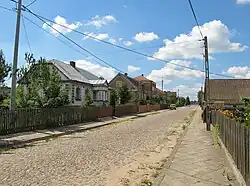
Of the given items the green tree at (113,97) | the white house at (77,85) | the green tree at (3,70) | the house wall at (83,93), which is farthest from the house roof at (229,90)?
the green tree at (3,70)

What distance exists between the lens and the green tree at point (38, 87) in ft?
81.1

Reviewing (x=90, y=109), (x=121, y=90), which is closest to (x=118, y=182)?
(x=90, y=109)

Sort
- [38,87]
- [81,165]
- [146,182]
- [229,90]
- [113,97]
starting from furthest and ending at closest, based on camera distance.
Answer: [229,90] → [113,97] → [38,87] → [81,165] → [146,182]

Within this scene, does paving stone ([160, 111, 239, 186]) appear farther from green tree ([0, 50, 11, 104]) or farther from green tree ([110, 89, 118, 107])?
green tree ([110, 89, 118, 107])

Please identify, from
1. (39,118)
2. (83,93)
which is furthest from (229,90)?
(39,118)

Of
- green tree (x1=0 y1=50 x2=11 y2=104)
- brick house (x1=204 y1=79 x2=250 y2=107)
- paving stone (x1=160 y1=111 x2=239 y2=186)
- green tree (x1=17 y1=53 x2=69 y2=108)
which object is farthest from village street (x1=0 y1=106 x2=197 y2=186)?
brick house (x1=204 y1=79 x2=250 y2=107)

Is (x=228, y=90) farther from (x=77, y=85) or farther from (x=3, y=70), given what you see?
(x=3, y=70)

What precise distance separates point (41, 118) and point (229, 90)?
45.5 m

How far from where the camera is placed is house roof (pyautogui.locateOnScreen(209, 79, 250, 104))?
58.9 metres

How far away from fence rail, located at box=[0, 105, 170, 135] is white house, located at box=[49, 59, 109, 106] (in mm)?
7175

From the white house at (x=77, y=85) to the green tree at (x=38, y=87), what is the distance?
10.6m

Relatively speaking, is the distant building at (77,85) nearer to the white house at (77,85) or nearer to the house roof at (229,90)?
the white house at (77,85)

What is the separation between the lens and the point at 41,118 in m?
22.2

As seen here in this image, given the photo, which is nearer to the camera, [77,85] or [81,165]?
[81,165]
